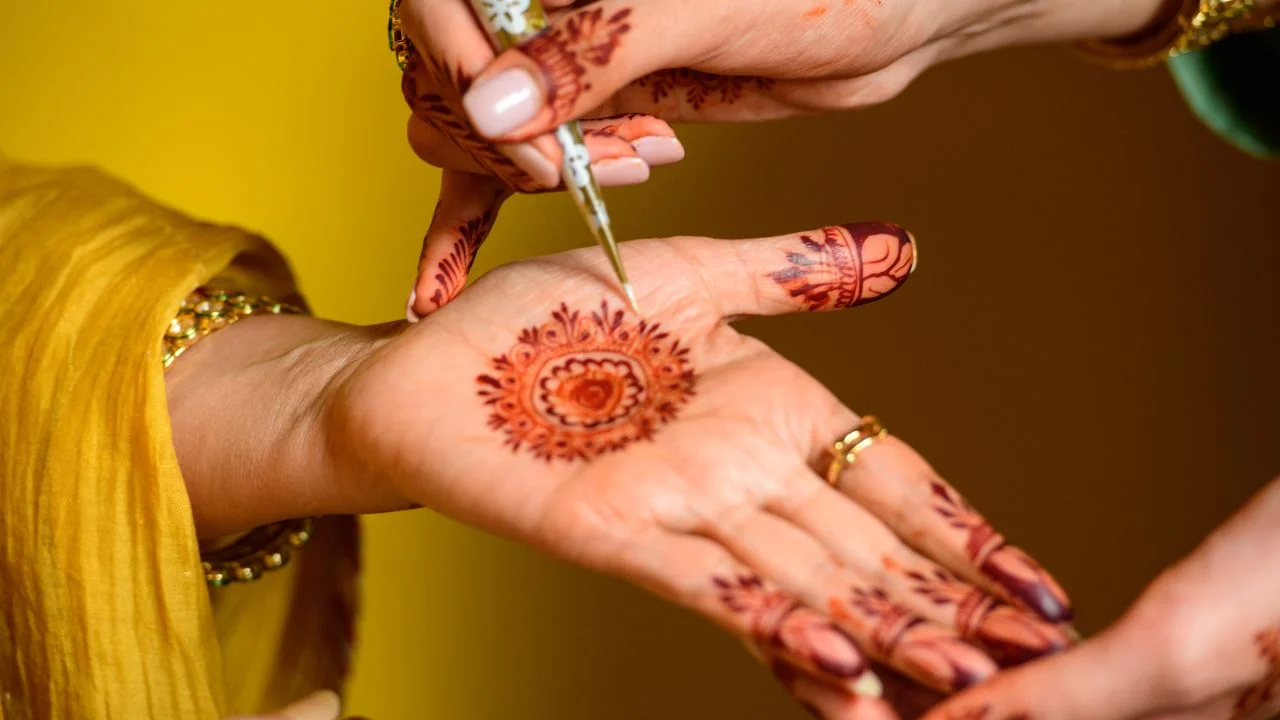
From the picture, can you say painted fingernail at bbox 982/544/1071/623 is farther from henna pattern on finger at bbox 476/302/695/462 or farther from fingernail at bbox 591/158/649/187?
fingernail at bbox 591/158/649/187

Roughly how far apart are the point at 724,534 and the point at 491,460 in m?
0.15

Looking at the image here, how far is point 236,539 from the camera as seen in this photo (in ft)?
3.06

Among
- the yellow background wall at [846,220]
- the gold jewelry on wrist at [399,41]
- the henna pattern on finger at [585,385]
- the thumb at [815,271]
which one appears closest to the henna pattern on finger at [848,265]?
the thumb at [815,271]

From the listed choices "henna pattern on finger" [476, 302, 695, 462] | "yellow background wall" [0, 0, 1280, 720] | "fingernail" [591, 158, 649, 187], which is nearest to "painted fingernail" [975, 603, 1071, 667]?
"henna pattern on finger" [476, 302, 695, 462]

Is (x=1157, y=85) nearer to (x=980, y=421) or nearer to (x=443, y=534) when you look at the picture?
(x=980, y=421)

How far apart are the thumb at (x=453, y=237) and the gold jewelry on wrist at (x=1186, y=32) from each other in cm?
61

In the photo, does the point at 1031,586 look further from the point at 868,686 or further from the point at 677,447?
the point at 677,447

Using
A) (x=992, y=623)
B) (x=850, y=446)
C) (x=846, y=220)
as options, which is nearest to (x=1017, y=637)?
(x=992, y=623)

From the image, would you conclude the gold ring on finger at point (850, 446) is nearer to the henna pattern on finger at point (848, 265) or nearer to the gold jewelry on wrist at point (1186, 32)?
the henna pattern on finger at point (848, 265)

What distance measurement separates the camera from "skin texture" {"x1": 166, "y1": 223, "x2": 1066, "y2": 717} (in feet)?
1.86

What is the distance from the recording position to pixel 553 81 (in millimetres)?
685

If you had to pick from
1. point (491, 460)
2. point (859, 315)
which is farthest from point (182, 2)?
point (491, 460)

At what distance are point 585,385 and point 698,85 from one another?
335mm

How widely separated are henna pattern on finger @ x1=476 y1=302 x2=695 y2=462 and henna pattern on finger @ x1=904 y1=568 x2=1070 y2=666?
7.2 inches
